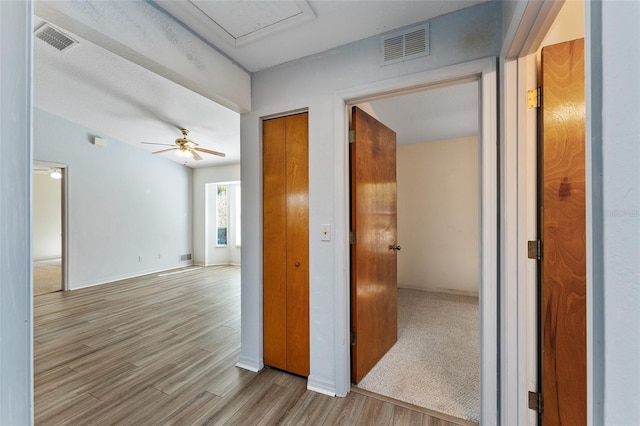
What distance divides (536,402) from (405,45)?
82.2 inches

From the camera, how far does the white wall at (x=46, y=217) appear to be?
7.57 meters

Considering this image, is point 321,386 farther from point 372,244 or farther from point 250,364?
point 372,244

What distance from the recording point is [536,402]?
133cm

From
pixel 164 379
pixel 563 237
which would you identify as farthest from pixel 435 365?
pixel 164 379

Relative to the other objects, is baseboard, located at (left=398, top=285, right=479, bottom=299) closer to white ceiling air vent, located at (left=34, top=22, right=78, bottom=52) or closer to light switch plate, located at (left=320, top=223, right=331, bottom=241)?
light switch plate, located at (left=320, top=223, right=331, bottom=241)

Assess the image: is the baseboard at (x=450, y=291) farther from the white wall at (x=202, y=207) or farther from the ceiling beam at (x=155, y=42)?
the white wall at (x=202, y=207)

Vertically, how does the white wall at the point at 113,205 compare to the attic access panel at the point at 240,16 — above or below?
below

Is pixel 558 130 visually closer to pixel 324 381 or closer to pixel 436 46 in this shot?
pixel 436 46

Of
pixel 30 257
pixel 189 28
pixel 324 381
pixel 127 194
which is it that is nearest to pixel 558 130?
pixel 30 257

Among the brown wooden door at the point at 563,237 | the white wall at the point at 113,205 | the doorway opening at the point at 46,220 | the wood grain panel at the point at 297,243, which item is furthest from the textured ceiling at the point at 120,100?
the doorway opening at the point at 46,220

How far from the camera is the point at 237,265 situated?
6.73 meters

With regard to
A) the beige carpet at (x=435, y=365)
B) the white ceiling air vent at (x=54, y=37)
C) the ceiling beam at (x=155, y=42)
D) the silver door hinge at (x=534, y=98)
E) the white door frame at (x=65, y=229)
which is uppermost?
the white ceiling air vent at (x=54, y=37)

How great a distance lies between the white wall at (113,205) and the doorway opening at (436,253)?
5115 millimetres

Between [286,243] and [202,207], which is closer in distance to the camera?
[286,243]
